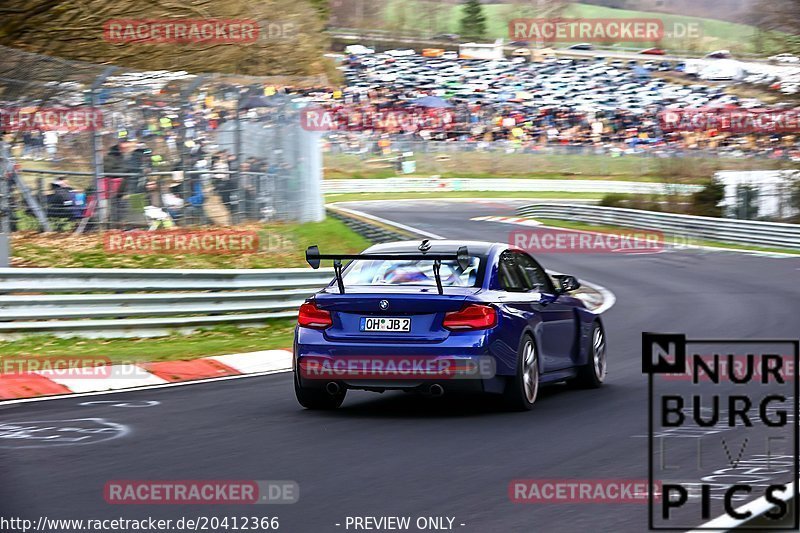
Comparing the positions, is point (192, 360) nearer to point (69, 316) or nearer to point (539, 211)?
point (69, 316)

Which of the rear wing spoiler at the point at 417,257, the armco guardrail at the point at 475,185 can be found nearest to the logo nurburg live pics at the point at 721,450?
the rear wing spoiler at the point at 417,257

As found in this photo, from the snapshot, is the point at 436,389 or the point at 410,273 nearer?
the point at 436,389

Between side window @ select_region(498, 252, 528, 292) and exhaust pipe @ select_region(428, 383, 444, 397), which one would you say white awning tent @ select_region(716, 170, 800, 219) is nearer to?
side window @ select_region(498, 252, 528, 292)

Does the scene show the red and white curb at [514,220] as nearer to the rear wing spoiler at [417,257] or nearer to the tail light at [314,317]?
the rear wing spoiler at [417,257]

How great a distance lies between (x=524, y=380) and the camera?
955cm

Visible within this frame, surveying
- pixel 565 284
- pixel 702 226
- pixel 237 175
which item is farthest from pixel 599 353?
pixel 702 226

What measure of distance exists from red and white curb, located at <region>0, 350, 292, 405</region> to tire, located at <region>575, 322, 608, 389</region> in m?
3.47

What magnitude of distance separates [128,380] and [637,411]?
5054 mm

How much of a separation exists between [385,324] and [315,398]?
1.05m

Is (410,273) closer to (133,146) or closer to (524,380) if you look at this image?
(524,380)

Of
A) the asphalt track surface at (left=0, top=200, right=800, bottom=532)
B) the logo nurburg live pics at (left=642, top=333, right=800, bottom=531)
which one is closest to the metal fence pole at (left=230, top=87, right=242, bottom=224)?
the asphalt track surface at (left=0, top=200, right=800, bottom=532)

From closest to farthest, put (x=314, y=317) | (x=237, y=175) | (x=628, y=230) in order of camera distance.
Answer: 1. (x=314, y=317)
2. (x=237, y=175)
3. (x=628, y=230)

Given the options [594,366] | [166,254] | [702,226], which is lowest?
[702,226]

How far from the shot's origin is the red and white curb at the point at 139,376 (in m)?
11.2
